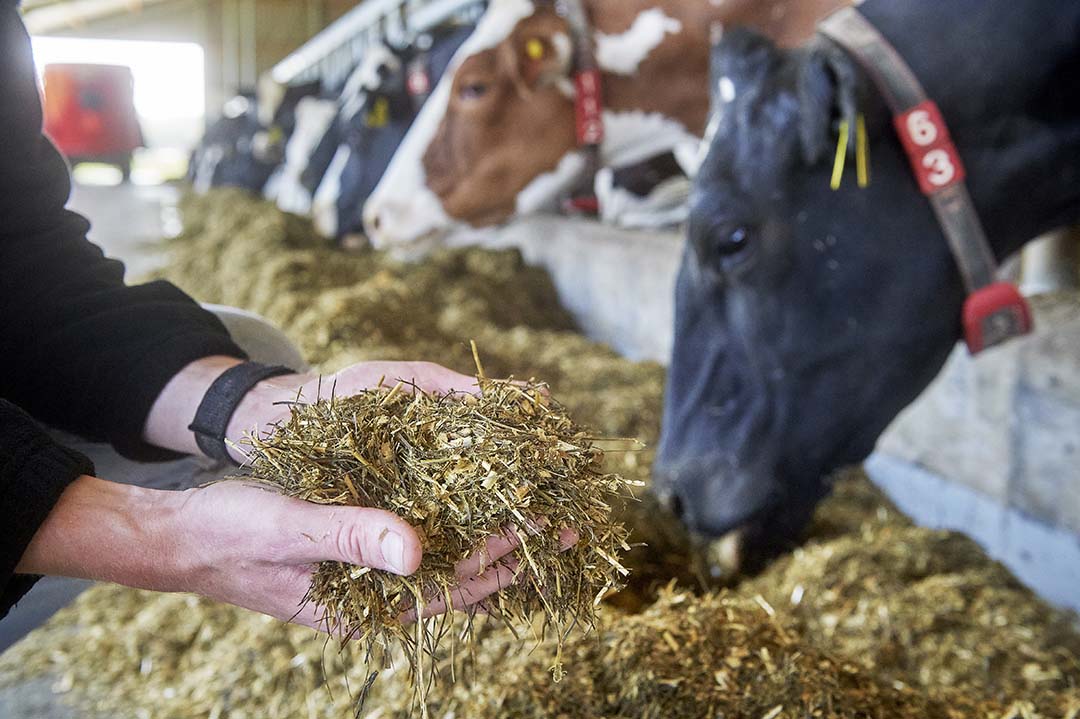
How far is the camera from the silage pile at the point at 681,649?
4.52 ft

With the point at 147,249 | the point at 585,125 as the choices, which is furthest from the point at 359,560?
the point at 147,249

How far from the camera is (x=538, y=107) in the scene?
4023mm

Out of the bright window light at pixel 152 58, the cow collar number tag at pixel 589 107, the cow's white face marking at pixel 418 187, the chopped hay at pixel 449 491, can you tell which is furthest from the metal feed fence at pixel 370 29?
the bright window light at pixel 152 58

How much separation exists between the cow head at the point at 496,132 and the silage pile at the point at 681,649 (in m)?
1.18

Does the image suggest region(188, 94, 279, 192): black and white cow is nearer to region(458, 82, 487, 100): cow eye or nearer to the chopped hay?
region(458, 82, 487, 100): cow eye

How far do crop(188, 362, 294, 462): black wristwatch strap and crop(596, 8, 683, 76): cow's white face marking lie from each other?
288 centimetres

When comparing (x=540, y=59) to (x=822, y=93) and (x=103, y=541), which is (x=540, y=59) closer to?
(x=822, y=93)

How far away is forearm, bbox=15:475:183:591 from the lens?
1.03 meters

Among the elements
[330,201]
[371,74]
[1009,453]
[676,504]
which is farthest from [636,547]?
[371,74]

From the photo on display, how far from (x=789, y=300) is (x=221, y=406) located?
4.15 feet

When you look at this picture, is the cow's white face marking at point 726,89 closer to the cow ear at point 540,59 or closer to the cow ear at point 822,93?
the cow ear at point 822,93

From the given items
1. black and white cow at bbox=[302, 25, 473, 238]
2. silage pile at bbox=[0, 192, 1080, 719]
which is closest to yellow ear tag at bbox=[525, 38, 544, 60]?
silage pile at bbox=[0, 192, 1080, 719]

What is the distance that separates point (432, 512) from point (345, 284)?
153 inches

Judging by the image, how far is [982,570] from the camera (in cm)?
224
